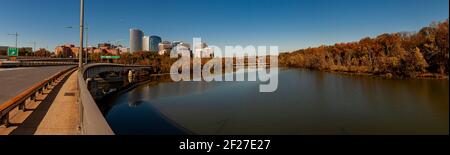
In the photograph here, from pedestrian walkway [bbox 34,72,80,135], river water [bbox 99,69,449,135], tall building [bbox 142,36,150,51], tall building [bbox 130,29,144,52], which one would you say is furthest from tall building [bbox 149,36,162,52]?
pedestrian walkway [bbox 34,72,80,135]

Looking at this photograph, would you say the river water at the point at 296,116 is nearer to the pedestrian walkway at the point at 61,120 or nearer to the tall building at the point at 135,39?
the pedestrian walkway at the point at 61,120

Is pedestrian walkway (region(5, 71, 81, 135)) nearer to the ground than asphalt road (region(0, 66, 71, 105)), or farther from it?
nearer to the ground

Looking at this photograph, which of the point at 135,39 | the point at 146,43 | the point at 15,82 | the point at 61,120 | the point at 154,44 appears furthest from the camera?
the point at 154,44

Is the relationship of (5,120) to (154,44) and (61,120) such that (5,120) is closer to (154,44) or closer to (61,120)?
(61,120)

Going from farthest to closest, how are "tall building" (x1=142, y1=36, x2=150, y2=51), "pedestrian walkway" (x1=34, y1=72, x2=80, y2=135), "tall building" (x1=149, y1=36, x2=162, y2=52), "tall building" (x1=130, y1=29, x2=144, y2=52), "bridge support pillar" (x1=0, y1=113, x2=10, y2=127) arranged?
"tall building" (x1=149, y1=36, x2=162, y2=52)
"tall building" (x1=142, y1=36, x2=150, y2=51)
"tall building" (x1=130, y1=29, x2=144, y2=52)
"bridge support pillar" (x1=0, y1=113, x2=10, y2=127)
"pedestrian walkway" (x1=34, y1=72, x2=80, y2=135)

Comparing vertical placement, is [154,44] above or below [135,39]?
below

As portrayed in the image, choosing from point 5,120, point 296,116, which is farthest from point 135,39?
point 5,120

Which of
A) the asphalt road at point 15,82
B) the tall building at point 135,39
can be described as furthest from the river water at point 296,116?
the tall building at point 135,39

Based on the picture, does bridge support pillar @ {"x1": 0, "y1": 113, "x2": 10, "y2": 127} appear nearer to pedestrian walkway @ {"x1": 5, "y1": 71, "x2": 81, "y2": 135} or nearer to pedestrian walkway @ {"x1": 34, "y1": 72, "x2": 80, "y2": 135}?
pedestrian walkway @ {"x1": 5, "y1": 71, "x2": 81, "y2": 135}

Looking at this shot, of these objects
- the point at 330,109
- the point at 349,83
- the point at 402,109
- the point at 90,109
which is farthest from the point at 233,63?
the point at 90,109

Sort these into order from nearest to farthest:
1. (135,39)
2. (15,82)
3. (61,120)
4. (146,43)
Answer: (61,120) → (15,82) → (135,39) → (146,43)
